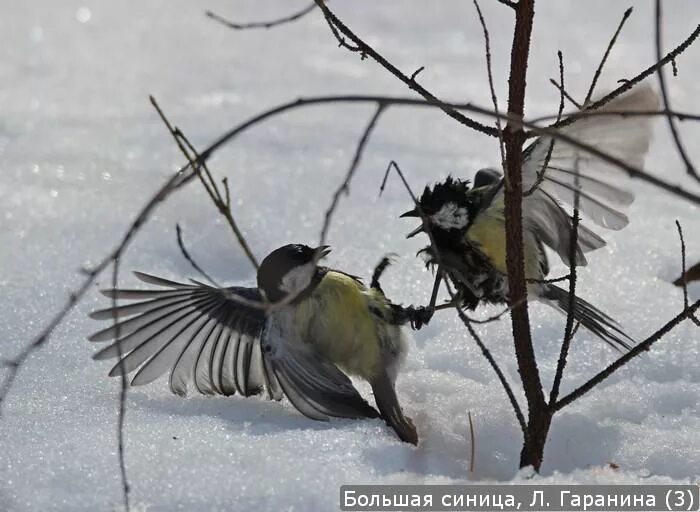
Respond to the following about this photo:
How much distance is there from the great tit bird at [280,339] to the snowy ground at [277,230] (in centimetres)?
10

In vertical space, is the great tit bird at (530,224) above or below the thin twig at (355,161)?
above

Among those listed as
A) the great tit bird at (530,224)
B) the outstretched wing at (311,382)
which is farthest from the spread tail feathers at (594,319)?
the outstretched wing at (311,382)

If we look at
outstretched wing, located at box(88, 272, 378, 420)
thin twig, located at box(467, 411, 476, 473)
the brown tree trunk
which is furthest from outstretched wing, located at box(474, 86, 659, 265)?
outstretched wing, located at box(88, 272, 378, 420)

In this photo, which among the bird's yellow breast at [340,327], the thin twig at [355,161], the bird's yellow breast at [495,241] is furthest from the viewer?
the bird's yellow breast at [495,241]

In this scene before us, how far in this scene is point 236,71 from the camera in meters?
6.35

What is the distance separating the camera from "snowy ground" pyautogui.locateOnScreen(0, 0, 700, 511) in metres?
2.53

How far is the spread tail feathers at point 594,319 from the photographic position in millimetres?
3217

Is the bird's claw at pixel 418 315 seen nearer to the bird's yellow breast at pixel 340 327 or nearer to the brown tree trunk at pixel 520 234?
the bird's yellow breast at pixel 340 327

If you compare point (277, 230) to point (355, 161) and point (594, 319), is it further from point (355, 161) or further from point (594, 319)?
point (355, 161)

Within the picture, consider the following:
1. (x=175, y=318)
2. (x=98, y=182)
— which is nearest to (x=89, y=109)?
(x=98, y=182)

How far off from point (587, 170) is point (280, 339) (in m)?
1.01

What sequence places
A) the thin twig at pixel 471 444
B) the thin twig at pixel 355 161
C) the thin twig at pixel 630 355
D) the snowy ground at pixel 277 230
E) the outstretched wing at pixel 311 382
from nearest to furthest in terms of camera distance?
the thin twig at pixel 355 161 → the thin twig at pixel 630 355 → the snowy ground at pixel 277 230 → the thin twig at pixel 471 444 → the outstretched wing at pixel 311 382

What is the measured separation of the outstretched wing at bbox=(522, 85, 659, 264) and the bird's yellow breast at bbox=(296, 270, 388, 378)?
574 mm

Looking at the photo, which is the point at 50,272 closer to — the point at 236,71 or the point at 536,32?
the point at 236,71
